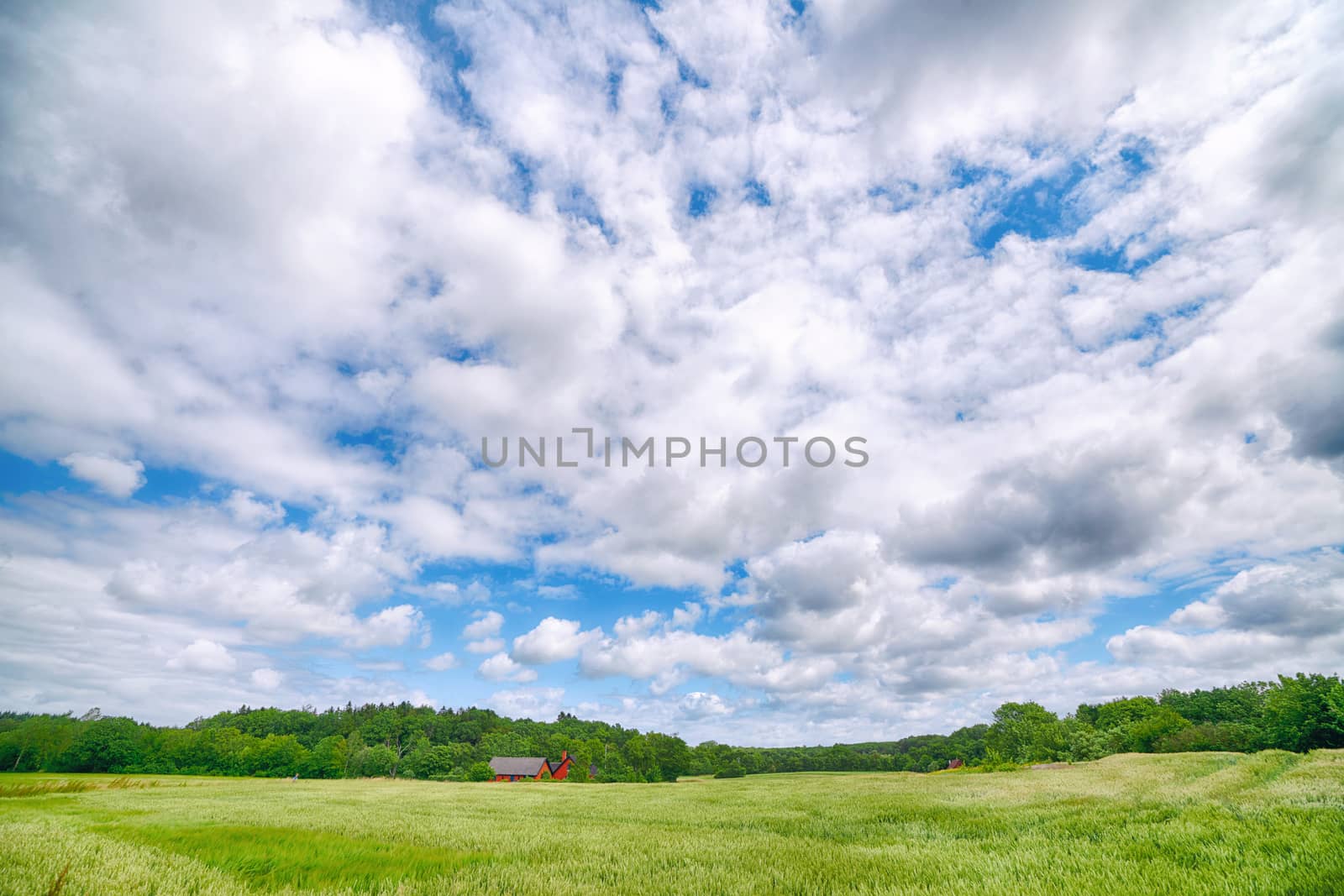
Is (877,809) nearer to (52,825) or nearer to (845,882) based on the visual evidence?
(845,882)

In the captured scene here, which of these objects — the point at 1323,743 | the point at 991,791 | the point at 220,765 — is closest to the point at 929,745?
the point at 1323,743

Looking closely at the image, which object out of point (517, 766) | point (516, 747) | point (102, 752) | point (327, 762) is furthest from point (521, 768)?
point (102, 752)

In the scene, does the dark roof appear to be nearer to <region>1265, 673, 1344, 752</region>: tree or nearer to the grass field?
the grass field

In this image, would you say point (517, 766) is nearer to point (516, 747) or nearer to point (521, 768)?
point (521, 768)

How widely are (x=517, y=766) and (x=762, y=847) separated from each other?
115555 mm

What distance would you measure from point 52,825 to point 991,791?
3974 cm

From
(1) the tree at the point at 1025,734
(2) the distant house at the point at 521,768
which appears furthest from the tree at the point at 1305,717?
(2) the distant house at the point at 521,768

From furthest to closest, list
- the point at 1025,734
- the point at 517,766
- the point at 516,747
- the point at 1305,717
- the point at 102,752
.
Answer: the point at 516,747
the point at 1025,734
the point at 517,766
the point at 102,752
the point at 1305,717

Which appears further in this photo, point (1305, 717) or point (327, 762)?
point (327, 762)

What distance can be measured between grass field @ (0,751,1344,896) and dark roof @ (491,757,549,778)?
9621 centimetres

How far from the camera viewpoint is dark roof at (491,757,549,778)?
355ft

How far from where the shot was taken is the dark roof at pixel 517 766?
355 feet

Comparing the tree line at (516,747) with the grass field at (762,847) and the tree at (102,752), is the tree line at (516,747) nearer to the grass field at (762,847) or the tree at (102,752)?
the tree at (102,752)

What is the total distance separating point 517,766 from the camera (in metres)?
109
